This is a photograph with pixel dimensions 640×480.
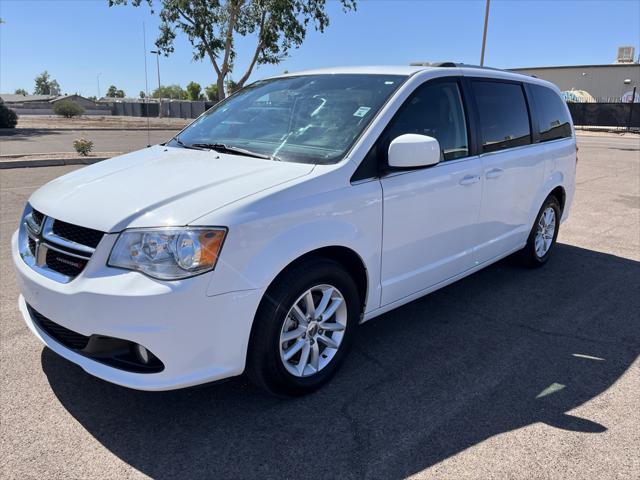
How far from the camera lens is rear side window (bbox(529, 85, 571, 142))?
5.27 metres

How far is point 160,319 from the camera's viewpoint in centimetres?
246

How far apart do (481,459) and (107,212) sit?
7.40 feet

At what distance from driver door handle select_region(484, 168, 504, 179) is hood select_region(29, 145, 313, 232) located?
1.81m

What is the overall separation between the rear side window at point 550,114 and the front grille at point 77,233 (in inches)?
168

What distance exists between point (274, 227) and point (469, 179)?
193 centimetres

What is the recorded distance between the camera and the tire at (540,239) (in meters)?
5.43

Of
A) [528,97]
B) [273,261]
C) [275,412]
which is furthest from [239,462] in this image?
[528,97]

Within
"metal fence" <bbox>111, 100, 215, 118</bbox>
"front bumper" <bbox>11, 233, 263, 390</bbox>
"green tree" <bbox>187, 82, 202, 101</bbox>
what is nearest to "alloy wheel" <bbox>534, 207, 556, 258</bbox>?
"front bumper" <bbox>11, 233, 263, 390</bbox>

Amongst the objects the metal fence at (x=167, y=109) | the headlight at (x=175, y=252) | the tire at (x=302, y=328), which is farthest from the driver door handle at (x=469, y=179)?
the metal fence at (x=167, y=109)

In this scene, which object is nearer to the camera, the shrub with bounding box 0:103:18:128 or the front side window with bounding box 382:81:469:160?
the front side window with bounding box 382:81:469:160

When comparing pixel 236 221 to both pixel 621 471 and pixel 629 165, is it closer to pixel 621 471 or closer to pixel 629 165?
pixel 621 471

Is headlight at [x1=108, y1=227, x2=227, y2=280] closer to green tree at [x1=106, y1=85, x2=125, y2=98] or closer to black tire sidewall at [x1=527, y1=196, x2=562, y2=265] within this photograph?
black tire sidewall at [x1=527, y1=196, x2=562, y2=265]

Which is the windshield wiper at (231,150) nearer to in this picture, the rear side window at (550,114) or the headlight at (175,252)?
the headlight at (175,252)

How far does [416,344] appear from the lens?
389 cm
